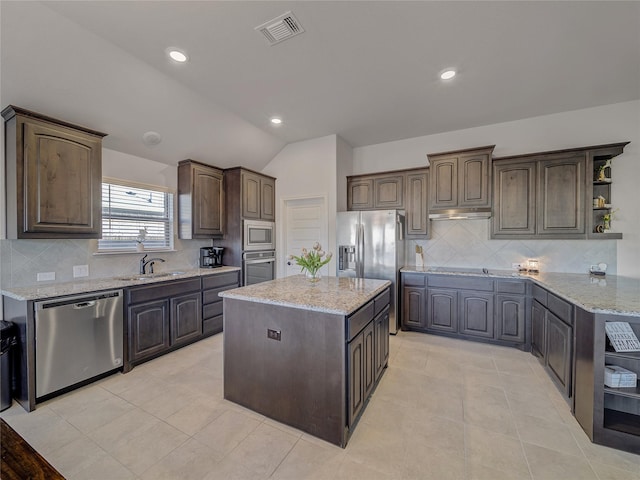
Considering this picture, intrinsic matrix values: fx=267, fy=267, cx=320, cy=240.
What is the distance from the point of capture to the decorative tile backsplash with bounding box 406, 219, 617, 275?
3.41 metres

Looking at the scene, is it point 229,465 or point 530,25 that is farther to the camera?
point 530,25

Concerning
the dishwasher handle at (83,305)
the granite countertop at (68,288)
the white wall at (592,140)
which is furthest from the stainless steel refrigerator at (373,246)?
the dishwasher handle at (83,305)

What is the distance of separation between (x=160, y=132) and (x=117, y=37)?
1.20 meters

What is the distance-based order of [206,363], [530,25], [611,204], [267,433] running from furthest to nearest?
[611,204], [206,363], [530,25], [267,433]

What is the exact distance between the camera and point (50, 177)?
2.48 meters

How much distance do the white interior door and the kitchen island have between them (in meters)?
2.27

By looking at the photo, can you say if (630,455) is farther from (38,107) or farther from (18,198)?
(38,107)

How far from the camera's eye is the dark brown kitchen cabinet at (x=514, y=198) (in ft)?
11.2

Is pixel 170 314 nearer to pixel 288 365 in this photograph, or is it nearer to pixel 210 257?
pixel 210 257

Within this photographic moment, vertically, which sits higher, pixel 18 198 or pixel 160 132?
pixel 160 132

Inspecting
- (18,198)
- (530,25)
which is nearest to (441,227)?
(530,25)

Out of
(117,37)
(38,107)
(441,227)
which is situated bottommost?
(441,227)

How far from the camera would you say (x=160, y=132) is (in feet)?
11.0

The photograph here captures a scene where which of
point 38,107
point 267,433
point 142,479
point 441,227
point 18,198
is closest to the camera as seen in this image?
point 142,479
